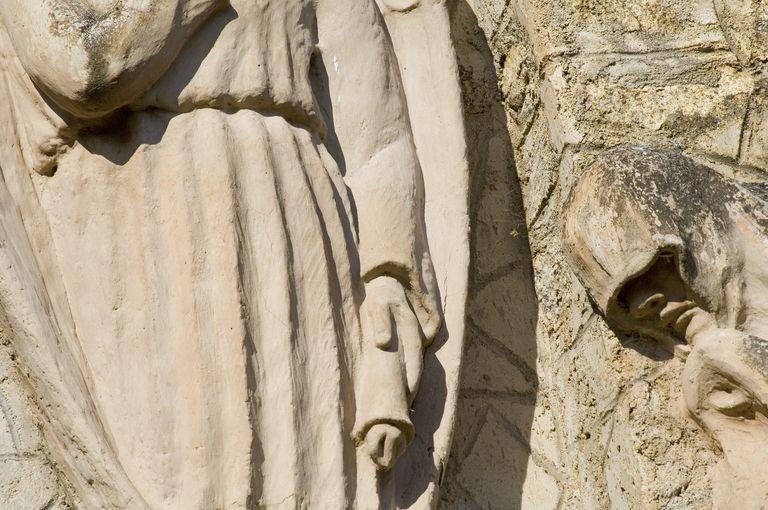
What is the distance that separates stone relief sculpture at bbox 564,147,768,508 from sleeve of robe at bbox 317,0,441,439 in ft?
1.01

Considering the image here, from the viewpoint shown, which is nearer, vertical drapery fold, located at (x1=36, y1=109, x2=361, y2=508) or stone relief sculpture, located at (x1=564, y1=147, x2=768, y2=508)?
vertical drapery fold, located at (x1=36, y1=109, x2=361, y2=508)

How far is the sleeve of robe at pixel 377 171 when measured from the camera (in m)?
3.11

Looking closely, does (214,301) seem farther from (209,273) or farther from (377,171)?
(377,171)

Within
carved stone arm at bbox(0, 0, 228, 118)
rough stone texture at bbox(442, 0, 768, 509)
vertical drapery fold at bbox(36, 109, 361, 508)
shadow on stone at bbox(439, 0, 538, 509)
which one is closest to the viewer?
vertical drapery fold at bbox(36, 109, 361, 508)

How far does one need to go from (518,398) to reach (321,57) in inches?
30.9

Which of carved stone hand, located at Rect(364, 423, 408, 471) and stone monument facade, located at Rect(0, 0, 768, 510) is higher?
stone monument facade, located at Rect(0, 0, 768, 510)

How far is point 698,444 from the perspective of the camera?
3154 millimetres

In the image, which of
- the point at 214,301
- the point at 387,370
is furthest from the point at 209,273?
the point at 387,370

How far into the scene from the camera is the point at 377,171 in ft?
10.9

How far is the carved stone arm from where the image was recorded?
10.1 ft

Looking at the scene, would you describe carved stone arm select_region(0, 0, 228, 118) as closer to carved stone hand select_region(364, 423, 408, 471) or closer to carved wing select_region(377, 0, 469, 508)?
carved wing select_region(377, 0, 469, 508)

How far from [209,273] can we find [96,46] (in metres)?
0.44

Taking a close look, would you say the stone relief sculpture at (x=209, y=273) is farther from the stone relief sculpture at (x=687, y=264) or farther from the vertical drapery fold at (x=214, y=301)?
the stone relief sculpture at (x=687, y=264)

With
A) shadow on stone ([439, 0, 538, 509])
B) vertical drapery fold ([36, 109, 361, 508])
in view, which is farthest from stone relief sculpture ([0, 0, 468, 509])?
shadow on stone ([439, 0, 538, 509])
